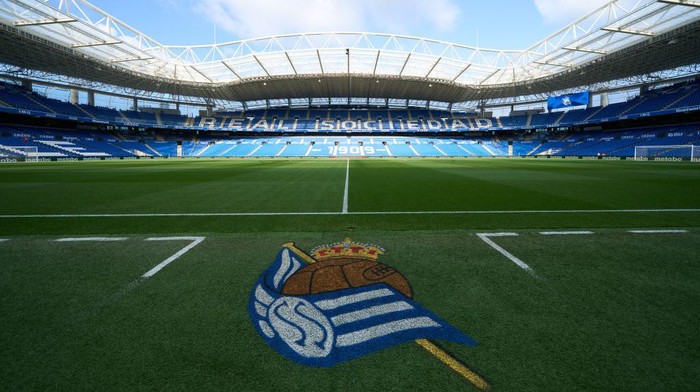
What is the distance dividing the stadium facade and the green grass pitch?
33.4 m

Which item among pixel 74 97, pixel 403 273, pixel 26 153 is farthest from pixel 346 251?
pixel 74 97

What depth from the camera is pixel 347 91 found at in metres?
65.9

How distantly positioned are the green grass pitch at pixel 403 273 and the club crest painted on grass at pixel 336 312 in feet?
0.36

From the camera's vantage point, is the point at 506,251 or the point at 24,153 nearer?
the point at 506,251

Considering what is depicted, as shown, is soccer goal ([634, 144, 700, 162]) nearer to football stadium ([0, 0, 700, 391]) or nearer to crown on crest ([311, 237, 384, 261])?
football stadium ([0, 0, 700, 391])

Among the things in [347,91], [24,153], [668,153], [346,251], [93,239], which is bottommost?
[93,239]

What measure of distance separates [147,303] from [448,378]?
2.58 metres

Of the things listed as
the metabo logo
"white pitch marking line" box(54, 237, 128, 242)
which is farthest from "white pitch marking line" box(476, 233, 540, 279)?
"white pitch marking line" box(54, 237, 128, 242)

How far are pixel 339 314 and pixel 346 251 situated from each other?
1608mm

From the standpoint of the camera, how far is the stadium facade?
34.2 meters

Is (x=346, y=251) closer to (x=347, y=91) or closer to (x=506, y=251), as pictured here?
(x=506, y=251)

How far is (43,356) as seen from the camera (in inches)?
79.4

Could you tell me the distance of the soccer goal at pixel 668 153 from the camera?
123 feet

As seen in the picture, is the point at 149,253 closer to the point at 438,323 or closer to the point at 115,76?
the point at 438,323
